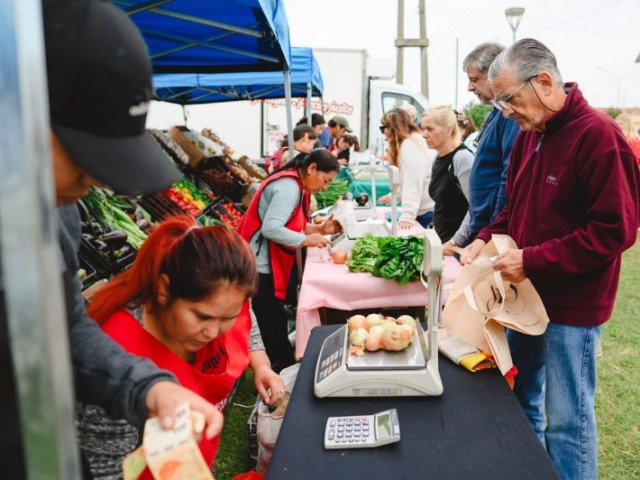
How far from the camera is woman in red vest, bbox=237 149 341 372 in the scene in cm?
338

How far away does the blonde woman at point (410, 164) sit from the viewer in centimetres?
457

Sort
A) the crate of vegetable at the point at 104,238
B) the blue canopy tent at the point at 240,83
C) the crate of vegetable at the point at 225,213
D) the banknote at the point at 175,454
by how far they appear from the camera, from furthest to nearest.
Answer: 1. the blue canopy tent at the point at 240,83
2. the crate of vegetable at the point at 225,213
3. the crate of vegetable at the point at 104,238
4. the banknote at the point at 175,454

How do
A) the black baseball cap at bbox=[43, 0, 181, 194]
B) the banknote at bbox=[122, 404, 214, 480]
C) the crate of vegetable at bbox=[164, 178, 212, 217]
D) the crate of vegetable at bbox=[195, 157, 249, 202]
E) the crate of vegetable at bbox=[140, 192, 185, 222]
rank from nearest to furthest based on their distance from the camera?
the black baseball cap at bbox=[43, 0, 181, 194] < the banknote at bbox=[122, 404, 214, 480] < the crate of vegetable at bbox=[140, 192, 185, 222] < the crate of vegetable at bbox=[164, 178, 212, 217] < the crate of vegetable at bbox=[195, 157, 249, 202]

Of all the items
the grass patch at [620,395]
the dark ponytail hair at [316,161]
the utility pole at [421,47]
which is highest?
the utility pole at [421,47]

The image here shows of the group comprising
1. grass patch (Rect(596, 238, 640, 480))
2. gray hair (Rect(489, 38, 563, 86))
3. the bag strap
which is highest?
gray hair (Rect(489, 38, 563, 86))

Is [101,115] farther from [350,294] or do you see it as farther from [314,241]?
[314,241]

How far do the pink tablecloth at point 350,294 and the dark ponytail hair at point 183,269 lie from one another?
1466 millimetres

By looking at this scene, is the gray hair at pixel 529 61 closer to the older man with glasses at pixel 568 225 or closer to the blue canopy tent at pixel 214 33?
the older man with glasses at pixel 568 225

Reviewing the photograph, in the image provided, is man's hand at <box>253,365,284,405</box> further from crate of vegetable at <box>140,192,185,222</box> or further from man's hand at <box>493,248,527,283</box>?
crate of vegetable at <box>140,192,185,222</box>

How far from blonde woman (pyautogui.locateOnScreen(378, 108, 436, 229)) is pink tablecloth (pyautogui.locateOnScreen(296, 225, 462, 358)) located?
4.75ft

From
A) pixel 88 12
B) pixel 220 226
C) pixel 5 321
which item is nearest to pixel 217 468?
pixel 220 226

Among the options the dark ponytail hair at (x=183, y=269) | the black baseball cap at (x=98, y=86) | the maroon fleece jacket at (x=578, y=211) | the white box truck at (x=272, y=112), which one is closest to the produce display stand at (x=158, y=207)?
the dark ponytail hair at (x=183, y=269)

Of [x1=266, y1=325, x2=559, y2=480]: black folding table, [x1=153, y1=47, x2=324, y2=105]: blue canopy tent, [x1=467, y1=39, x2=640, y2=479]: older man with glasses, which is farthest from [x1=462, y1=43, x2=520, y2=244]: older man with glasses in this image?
[x1=153, y1=47, x2=324, y2=105]: blue canopy tent

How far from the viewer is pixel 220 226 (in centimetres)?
161
